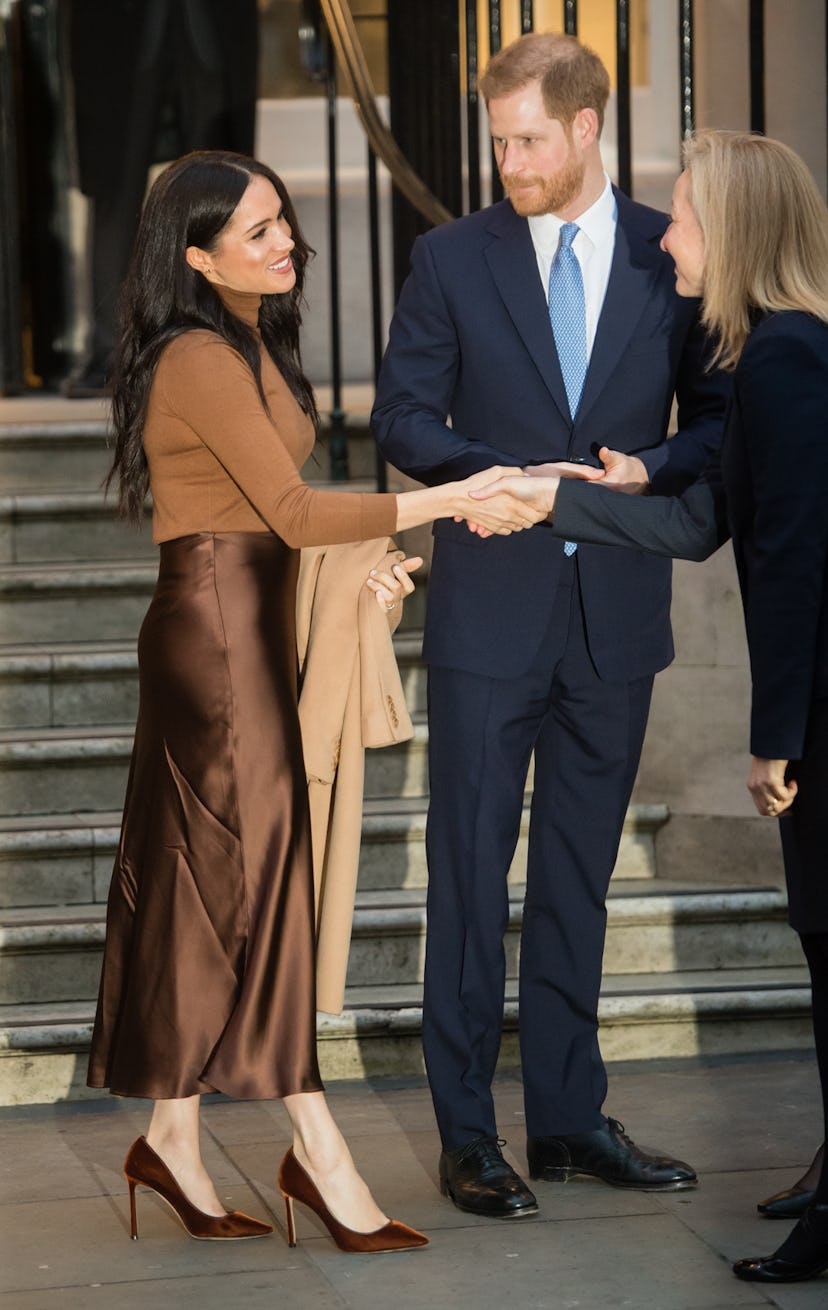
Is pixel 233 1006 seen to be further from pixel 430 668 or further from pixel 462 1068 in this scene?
pixel 430 668

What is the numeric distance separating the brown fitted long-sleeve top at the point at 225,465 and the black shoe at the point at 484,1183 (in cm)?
118

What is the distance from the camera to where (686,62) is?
5070 mm

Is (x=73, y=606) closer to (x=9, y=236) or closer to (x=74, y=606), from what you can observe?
(x=74, y=606)

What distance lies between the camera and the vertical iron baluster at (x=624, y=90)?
16.8ft

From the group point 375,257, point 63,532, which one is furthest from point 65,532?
point 375,257

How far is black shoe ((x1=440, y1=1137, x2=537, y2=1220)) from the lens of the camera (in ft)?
12.3

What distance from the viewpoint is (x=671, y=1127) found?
4.28 meters

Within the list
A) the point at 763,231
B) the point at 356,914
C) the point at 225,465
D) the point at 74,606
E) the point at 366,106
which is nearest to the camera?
the point at 763,231

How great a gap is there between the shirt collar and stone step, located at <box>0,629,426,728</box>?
207 centimetres

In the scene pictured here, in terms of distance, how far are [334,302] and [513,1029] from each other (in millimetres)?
2552

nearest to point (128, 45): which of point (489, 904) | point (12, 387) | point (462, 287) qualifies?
point (12, 387)

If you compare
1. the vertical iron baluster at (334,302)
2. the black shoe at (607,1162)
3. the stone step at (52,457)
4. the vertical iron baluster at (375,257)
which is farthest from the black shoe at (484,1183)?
the stone step at (52,457)

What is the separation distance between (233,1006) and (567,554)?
1.06 metres

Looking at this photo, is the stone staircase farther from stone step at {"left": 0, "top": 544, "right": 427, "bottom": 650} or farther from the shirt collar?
the shirt collar
